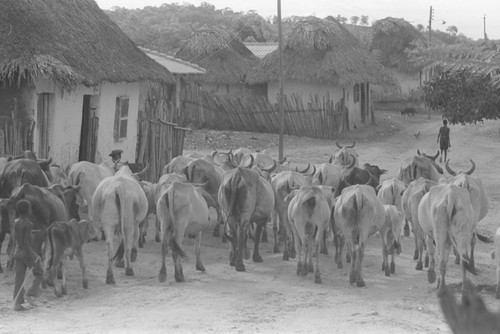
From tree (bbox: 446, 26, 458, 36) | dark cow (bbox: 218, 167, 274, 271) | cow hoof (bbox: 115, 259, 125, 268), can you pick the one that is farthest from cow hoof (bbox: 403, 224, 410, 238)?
tree (bbox: 446, 26, 458, 36)

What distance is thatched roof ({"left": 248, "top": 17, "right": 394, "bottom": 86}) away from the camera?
33.2 metres

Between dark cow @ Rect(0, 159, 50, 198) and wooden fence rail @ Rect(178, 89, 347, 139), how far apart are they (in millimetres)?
19891

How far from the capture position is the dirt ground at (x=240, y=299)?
8281mm

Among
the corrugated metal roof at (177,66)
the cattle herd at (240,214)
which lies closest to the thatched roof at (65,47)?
the cattle herd at (240,214)

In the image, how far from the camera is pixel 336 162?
56.0 feet

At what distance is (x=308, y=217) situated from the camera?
11336 mm

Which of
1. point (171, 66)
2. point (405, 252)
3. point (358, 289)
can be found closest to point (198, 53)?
point (171, 66)

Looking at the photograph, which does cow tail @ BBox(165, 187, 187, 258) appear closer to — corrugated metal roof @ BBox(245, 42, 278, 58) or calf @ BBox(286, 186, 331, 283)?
calf @ BBox(286, 186, 331, 283)

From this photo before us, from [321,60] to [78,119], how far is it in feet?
59.6

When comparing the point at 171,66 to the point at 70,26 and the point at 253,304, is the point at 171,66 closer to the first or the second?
the point at 70,26

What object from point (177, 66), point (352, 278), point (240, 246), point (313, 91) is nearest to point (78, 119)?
point (240, 246)

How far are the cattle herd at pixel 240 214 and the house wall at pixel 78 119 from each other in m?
2.72

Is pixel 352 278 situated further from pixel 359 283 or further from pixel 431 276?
pixel 431 276

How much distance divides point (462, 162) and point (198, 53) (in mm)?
13820
